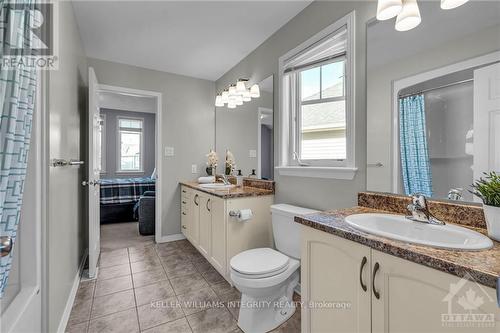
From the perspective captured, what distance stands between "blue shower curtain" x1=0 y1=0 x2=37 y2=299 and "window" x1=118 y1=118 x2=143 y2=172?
5.50m

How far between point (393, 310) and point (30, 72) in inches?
61.5

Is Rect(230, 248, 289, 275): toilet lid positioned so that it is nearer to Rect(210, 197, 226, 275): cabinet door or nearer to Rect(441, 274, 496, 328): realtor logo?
Rect(210, 197, 226, 275): cabinet door

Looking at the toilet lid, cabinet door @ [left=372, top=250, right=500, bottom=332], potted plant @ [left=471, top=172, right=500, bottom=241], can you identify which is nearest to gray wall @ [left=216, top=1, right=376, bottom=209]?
the toilet lid

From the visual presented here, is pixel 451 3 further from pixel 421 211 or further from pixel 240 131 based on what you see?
pixel 240 131

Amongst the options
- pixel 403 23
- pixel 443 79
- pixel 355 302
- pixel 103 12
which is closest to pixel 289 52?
pixel 403 23

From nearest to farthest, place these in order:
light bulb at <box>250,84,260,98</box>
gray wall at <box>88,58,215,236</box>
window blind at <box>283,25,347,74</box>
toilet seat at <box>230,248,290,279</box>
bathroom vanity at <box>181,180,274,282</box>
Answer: toilet seat at <box>230,248,290,279</box>, window blind at <box>283,25,347,74</box>, bathroom vanity at <box>181,180,274,282</box>, light bulb at <box>250,84,260,98</box>, gray wall at <box>88,58,215,236</box>

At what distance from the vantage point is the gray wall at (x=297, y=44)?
4.73ft

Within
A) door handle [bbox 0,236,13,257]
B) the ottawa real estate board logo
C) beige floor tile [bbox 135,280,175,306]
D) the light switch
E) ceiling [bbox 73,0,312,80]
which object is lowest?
beige floor tile [bbox 135,280,175,306]

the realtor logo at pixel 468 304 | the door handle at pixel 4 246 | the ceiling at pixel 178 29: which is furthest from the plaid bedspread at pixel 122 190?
the realtor logo at pixel 468 304

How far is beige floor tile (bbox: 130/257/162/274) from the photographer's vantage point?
7.55ft

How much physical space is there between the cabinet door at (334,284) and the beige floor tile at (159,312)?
95 centimetres

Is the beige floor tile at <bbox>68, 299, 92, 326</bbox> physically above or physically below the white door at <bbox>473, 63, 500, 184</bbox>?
below

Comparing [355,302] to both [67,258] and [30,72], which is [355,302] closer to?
[30,72]

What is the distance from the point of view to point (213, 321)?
155 cm
